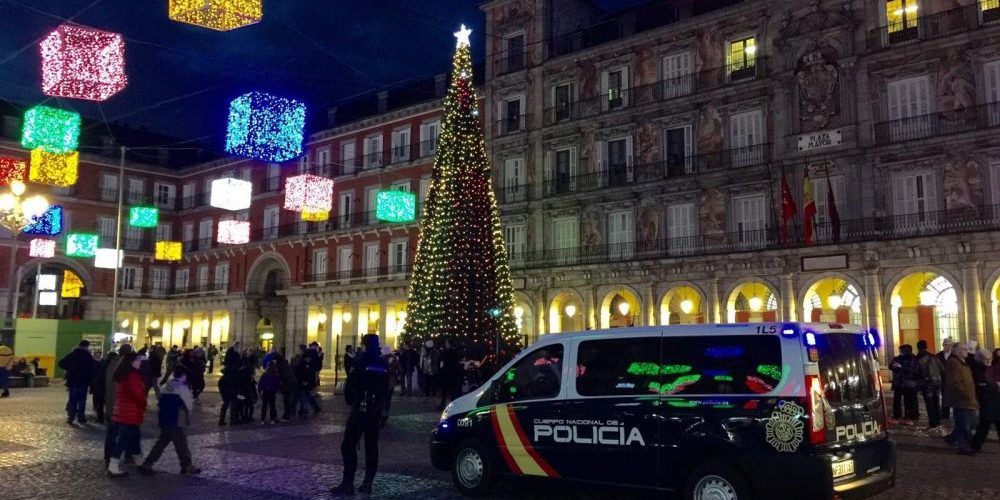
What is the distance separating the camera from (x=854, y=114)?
25703 millimetres

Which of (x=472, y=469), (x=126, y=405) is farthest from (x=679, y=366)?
(x=126, y=405)

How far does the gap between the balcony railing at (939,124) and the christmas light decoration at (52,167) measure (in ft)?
78.2

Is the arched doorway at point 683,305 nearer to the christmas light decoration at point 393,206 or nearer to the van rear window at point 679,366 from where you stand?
the christmas light decoration at point 393,206

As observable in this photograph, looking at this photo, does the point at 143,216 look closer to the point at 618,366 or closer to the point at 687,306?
the point at 687,306

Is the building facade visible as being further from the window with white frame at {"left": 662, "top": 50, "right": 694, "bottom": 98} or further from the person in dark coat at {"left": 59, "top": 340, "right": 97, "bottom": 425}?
the person in dark coat at {"left": 59, "top": 340, "right": 97, "bottom": 425}

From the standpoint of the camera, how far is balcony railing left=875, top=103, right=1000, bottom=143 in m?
23.5

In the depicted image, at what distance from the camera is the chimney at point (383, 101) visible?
4181cm

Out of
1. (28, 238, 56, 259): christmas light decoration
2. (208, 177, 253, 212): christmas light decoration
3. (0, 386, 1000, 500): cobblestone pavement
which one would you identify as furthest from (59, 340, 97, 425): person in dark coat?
(28, 238, 56, 259): christmas light decoration

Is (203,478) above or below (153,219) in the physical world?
below

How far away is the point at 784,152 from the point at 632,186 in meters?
6.09

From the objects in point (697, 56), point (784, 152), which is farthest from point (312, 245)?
point (784, 152)

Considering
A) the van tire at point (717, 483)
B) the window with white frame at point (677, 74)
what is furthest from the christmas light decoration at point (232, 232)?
the van tire at point (717, 483)

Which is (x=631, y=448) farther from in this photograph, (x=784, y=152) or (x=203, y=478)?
(x=784, y=152)

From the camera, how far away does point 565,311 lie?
33.5m
